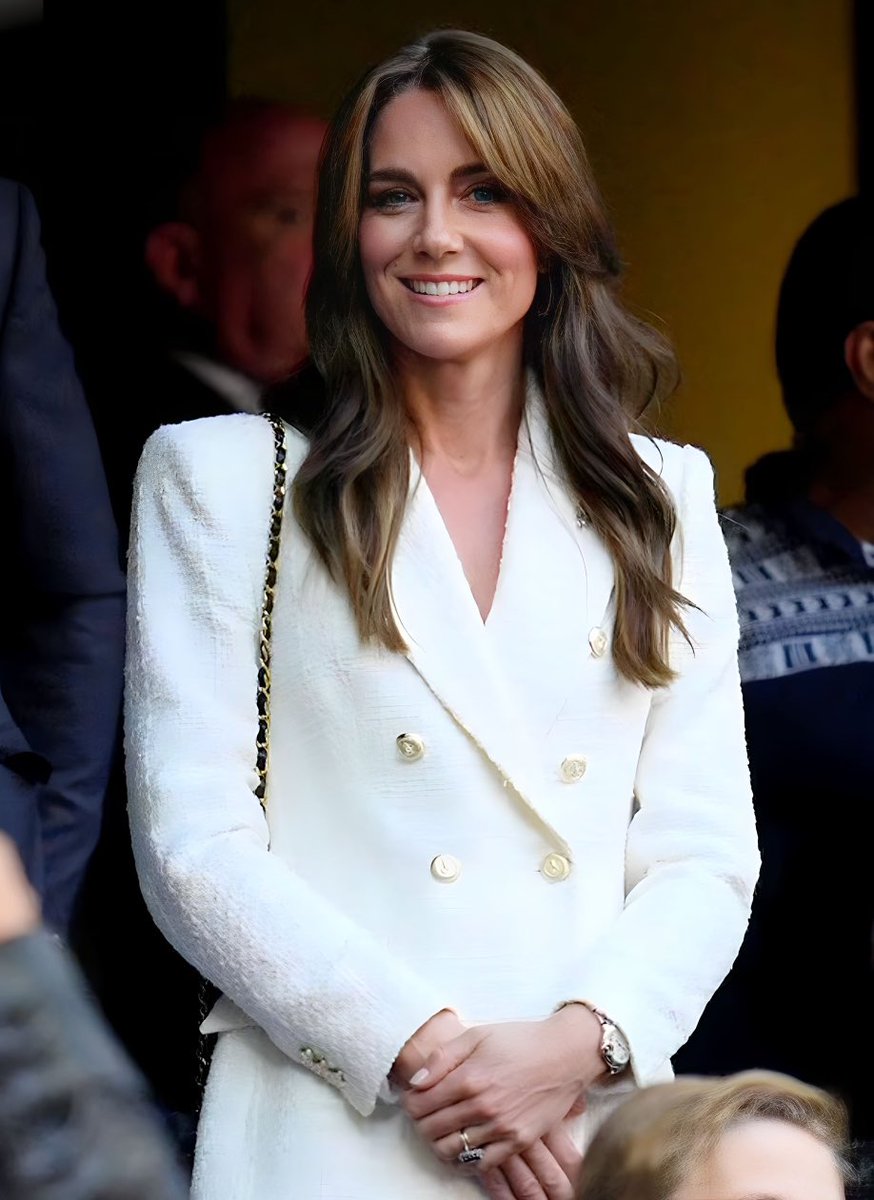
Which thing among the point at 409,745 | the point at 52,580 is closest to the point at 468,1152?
the point at 409,745

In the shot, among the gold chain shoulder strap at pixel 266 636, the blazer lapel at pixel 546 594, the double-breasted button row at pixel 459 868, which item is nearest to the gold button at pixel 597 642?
the blazer lapel at pixel 546 594

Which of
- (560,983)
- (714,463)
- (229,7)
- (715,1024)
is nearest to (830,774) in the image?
(715,1024)

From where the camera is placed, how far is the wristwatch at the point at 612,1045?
2.29 metres

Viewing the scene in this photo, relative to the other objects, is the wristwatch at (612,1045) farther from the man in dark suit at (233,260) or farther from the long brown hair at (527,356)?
the man in dark suit at (233,260)

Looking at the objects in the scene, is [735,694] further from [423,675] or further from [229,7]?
[229,7]

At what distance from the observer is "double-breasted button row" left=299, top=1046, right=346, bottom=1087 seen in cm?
224

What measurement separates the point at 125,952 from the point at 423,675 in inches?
32.6

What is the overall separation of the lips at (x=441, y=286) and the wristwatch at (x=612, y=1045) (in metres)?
0.78

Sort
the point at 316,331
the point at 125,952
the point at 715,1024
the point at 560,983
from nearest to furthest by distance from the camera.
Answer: the point at 560,983 < the point at 316,331 < the point at 125,952 < the point at 715,1024

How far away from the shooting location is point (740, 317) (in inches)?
147

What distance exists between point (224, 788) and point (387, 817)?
0.57 ft

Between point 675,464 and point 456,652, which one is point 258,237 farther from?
point 456,652

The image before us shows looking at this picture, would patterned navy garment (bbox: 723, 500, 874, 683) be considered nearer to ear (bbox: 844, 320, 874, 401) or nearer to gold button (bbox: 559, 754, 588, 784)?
ear (bbox: 844, 320, 874, 401)

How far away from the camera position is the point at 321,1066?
2252mm
